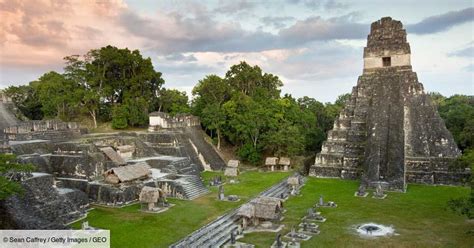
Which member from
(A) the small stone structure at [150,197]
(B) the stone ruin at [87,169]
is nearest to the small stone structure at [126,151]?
(B) the stone ruin at [87,169]

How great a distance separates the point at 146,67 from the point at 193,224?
21575 mm

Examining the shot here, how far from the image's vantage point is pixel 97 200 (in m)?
19.3

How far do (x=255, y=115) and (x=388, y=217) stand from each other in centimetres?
1621

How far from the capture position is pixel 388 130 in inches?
991

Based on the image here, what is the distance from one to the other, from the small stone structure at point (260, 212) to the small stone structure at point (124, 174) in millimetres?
6722

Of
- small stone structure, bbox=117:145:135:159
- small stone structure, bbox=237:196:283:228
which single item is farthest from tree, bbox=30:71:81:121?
small stone structure, bbox=237:196:283:228

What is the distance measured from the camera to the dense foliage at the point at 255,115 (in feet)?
102

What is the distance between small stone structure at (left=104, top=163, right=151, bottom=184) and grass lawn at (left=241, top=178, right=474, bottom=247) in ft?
24.9

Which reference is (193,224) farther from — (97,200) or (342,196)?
(342,196)

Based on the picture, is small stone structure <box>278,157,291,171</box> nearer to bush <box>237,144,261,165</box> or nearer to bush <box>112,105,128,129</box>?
bush <box>237,144,261,165</box>

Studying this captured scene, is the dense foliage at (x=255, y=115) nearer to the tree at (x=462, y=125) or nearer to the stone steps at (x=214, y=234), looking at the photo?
the tree at (x=462, y=125)

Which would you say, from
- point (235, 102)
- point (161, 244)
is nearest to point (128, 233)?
point (161, 244)

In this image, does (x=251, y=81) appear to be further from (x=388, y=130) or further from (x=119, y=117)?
(x=388, y=130)

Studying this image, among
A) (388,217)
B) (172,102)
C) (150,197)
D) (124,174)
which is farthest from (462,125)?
(124,174)
